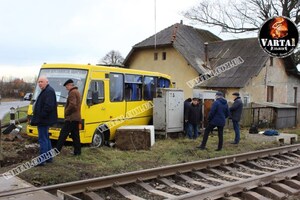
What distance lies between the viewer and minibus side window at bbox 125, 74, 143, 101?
14.0 metres

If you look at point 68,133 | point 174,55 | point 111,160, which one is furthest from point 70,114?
point 174,55

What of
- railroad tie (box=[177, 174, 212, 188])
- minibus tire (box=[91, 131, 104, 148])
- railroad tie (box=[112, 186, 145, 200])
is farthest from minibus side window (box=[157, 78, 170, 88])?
railroad tie (box=[112, 186, 145, 200])

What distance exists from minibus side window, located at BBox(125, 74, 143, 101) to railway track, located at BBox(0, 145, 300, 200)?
17.3 ft

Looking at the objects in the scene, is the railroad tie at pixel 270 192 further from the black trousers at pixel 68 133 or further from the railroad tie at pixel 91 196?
the black trousers at pixel 68 133

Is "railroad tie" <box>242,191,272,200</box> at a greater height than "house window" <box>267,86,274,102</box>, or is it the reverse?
"house window" <box>267,86,274,102</box>

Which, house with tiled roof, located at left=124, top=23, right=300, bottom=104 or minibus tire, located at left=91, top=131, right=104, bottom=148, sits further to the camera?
house with tiled roof, located at left=124, top=23, right=300, bottom=104

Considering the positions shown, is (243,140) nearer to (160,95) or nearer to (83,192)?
(160,95)

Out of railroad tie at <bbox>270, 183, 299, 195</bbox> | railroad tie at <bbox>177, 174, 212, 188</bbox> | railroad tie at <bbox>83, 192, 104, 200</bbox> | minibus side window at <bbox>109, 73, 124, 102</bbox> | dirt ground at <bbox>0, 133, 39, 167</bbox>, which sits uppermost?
minibus side window at <bbox>109, 73, 124, 102</bbox>

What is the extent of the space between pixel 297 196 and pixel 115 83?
7.49 metres

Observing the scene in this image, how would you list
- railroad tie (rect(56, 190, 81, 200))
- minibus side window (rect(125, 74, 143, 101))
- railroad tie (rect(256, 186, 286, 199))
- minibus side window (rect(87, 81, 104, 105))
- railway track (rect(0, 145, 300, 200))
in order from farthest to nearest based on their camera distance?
minibus side window (rect(125, 74, 143, 101)) < minibus side window (rect(87, 81, 104, 105)) < railroad tie (rect(256, 186, 286, 199)) < railway track (rect(0, 145, 300, 200)) < railroad tie (rect(56, 190, 81, 200))

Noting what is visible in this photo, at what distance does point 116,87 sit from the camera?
527 inches

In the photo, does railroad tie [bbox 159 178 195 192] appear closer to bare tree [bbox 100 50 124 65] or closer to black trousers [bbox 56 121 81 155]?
black trousers [bbox 56 121 81 155]

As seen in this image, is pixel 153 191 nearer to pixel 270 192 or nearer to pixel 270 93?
pixel 270 192

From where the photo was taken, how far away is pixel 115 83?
13359mm
